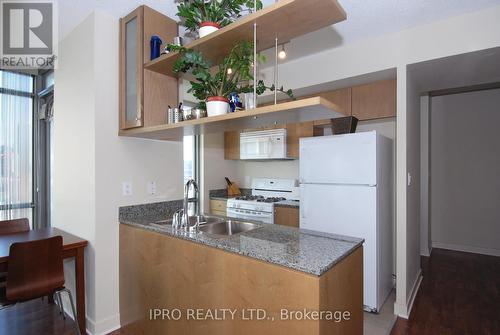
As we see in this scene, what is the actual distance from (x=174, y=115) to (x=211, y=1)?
79 centimetres

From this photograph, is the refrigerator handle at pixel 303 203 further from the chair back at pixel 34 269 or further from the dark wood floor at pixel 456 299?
the chair back at pixel 34 269

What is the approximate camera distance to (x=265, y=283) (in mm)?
1262

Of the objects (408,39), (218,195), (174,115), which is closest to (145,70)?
(174,115)

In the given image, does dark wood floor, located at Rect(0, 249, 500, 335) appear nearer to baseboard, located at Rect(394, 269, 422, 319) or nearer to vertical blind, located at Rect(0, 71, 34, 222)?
baseboard, located at Rect(394, 269, 422, 319)

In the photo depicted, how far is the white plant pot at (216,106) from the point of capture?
1.60 m

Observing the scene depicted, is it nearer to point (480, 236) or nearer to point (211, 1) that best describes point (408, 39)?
point (211, 1)

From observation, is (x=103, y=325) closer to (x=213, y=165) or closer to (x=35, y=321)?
(x=35, y=321)

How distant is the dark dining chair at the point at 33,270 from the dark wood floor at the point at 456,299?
2.61 meters

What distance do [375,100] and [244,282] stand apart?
2.47 m

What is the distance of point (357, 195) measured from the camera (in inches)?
98.4

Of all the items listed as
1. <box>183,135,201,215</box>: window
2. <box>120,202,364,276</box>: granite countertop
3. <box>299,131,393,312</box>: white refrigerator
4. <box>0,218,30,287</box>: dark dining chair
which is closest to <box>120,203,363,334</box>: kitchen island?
<box>120,202,364,276</box>: granite countertop

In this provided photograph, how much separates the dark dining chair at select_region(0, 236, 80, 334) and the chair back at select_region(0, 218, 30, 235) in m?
0.84

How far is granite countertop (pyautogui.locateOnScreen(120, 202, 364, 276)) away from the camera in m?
1.19

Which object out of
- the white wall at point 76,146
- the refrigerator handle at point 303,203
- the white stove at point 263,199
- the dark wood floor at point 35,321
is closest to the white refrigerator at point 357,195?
the refrigerator handle at point 303,203
